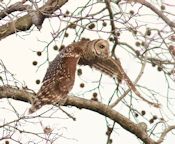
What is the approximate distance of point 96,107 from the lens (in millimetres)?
6426

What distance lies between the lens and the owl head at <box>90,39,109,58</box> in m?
6.52

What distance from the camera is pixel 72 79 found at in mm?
6270

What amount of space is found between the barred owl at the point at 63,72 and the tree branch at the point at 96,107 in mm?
103

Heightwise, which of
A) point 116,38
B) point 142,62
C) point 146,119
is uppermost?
point 116,38

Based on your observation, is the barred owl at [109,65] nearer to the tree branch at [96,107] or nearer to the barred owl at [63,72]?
the barred owl at [63,72]

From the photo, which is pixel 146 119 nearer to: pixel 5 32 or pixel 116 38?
pixel 116 38

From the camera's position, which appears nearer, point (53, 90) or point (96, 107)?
point (53, 90)

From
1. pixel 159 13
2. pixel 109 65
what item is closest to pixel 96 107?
pixel 109 65

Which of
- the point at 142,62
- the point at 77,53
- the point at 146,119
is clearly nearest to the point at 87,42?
the point at 77,53

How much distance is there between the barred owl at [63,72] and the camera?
20.4 ft

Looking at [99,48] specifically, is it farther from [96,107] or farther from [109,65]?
[96,107]

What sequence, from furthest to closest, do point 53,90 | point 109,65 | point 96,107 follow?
1. point 109,65
2. point 96,107
3. point 53,90

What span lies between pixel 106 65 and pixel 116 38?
47cm

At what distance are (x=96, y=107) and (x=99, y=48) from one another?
0.63 metres
